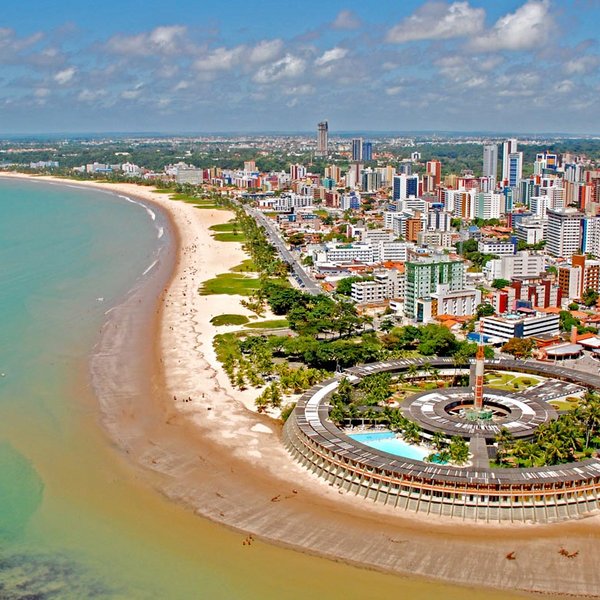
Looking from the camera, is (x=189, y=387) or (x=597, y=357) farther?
(x=597, y=357)

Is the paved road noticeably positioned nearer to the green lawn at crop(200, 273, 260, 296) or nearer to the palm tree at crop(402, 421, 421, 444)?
the green lawn at crop(200, 273, 260, 296)

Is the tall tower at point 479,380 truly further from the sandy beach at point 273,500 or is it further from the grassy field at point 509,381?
the sandy beach at point 273,500

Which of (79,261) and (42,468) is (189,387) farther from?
(79,261)

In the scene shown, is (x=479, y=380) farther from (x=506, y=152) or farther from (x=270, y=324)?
(x=506, y=152)

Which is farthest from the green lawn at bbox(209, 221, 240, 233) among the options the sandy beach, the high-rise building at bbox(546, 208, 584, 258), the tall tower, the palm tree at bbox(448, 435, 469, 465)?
the palm tree at bbox(448, 435, 469, 465)

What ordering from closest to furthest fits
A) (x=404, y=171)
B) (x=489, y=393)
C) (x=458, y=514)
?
(x=458, y=514), (x=489, y=393), (x=404, y=171)

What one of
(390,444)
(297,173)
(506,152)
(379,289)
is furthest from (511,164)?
(390,444)

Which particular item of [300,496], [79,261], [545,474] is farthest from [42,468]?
[79,261]

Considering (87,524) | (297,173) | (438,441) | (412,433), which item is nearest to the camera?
(87,524)
